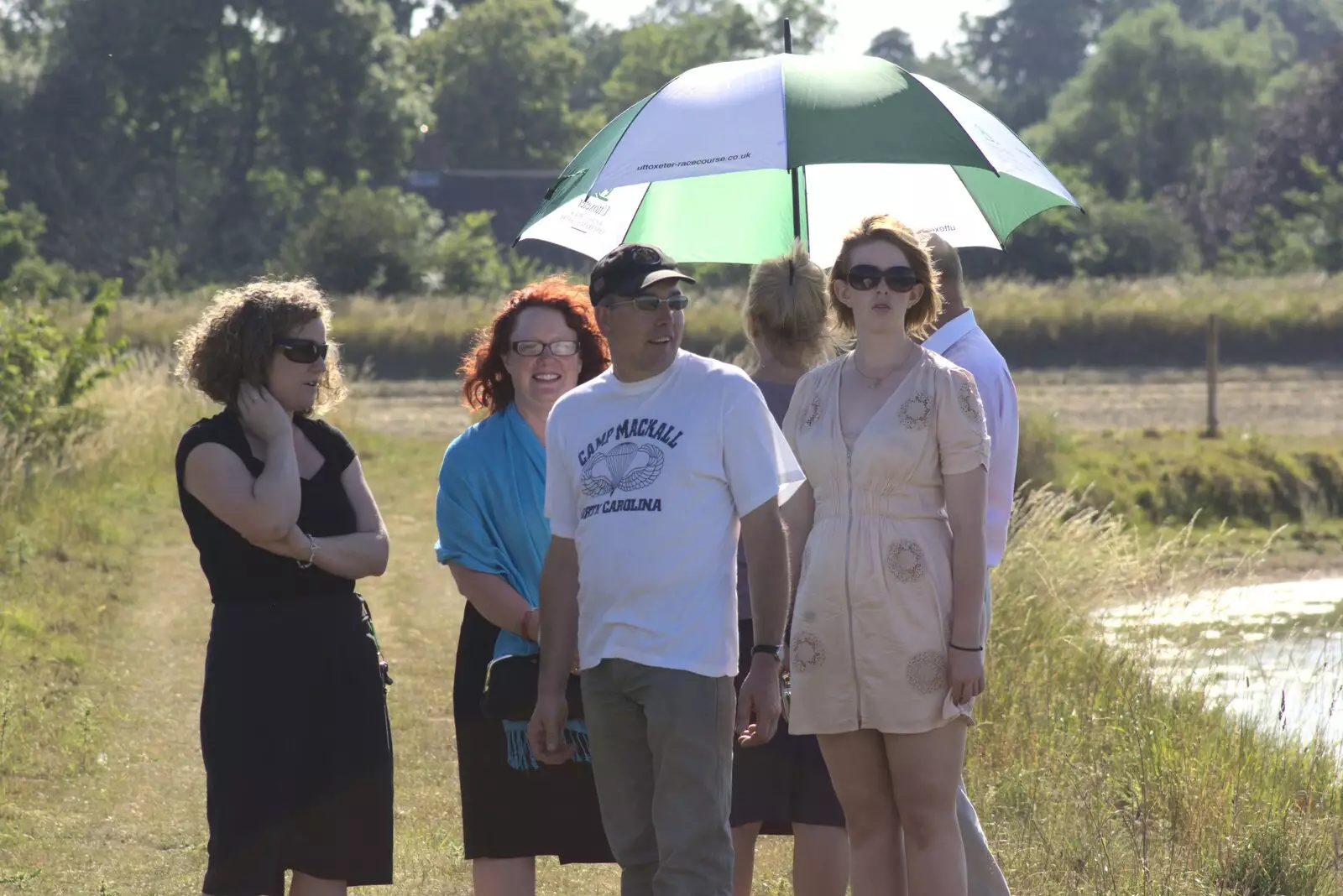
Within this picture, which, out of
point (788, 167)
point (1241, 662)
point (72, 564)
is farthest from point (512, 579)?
point (72, 564)

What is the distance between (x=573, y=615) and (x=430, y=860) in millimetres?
2469

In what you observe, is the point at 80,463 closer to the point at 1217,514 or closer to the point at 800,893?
the point at 1217,514

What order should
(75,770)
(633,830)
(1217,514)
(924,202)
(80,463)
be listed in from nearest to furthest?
(633,830)
(924,202)
(75,770)
(80,463)
(1217,514)

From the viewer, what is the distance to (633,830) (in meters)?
3.93

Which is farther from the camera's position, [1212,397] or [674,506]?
[1212,397]

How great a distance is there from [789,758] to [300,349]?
1.59m

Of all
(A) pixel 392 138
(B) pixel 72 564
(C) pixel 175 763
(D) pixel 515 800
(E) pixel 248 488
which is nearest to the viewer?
(E) pixel 248 488

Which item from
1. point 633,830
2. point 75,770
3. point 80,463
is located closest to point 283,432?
point 633,830

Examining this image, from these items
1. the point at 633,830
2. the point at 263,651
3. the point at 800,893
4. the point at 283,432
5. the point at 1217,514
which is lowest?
the point at 1217,514

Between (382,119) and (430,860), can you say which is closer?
(430,860)

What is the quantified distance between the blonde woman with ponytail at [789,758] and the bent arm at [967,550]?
696 mm

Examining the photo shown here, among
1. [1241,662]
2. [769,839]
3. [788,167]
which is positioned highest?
[788,167]

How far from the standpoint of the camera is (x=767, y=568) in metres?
3.86

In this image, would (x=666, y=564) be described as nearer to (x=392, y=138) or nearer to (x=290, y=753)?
(x=290, y=753)
